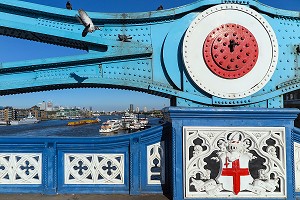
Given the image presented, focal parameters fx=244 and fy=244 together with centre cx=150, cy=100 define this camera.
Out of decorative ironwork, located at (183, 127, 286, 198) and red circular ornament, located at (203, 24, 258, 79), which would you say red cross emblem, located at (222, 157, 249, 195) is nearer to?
decorative ironwork, located at (183, 127, 286, 198)

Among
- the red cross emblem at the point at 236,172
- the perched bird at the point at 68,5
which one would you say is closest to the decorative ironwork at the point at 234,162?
the red cross emblem at the point at 236,172

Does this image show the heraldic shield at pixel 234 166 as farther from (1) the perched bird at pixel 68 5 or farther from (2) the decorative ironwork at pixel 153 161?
(1) the perched bird at pixel 68 5

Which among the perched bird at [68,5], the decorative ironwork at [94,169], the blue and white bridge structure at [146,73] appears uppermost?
the perched bird at [68,5]

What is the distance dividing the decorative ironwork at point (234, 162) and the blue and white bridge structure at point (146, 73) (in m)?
0.09

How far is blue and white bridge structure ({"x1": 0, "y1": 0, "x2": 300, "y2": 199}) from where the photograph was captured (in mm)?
3535

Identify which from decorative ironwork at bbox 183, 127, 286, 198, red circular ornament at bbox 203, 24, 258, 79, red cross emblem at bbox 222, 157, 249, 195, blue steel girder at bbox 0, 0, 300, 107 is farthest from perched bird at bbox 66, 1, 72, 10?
red cross emblem at bbox 222, 157, 249, 195

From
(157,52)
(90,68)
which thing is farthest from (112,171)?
(157,52)

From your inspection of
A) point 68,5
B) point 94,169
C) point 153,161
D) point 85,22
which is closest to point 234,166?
point 153,161

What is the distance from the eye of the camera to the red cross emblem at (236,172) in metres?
3.18

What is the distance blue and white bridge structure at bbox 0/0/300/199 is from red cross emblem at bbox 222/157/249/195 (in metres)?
0.16

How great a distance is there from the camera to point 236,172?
3189 mm

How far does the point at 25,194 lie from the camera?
3.51 m

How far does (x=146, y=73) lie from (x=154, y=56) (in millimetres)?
342

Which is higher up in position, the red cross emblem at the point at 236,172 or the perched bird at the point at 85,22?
the perched bird at the point at 85,22
